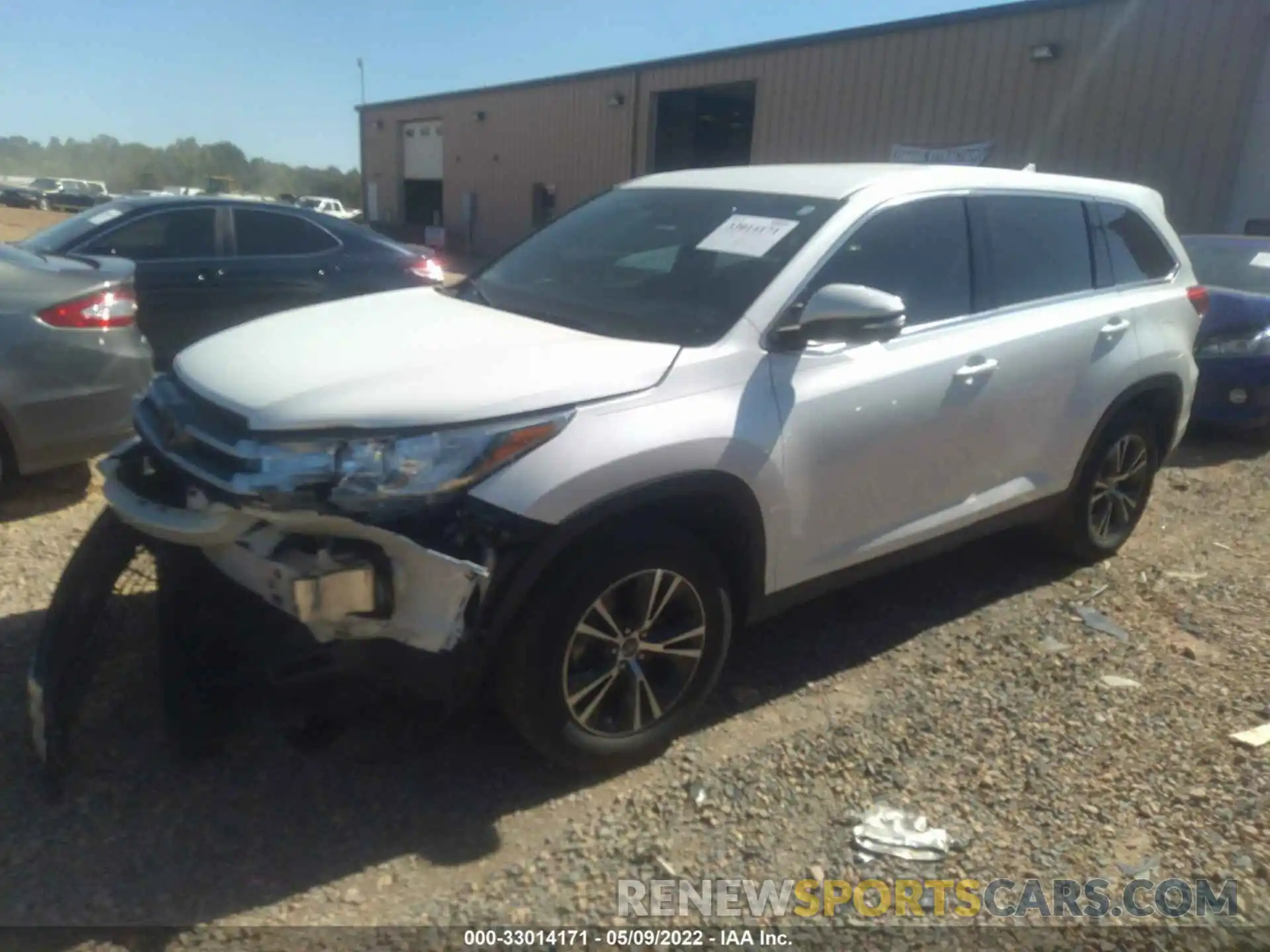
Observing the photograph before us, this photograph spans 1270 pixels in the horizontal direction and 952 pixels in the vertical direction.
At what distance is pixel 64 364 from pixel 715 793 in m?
3.48

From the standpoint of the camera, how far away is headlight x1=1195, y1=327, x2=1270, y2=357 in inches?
282

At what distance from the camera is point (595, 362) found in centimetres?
273

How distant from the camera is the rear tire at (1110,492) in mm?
4383

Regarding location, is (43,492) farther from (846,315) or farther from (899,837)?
(899,837)

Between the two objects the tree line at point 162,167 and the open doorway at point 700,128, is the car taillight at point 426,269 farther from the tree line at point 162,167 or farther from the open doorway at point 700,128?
the tree line at point 162,167

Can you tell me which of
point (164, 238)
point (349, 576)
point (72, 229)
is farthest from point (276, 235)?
point (349, 576)

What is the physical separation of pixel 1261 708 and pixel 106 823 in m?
3.82

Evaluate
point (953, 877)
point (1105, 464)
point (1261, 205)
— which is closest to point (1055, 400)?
point (1105, 464)

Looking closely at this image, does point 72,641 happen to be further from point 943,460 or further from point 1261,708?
point 1261,708

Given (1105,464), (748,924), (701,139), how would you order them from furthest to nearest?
(701,139), (1105,464), (748,924)

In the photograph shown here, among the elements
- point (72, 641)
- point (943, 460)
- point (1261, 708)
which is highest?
point (943, 460)

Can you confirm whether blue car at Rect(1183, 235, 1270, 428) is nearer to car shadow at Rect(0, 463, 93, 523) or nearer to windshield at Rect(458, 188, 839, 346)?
windshield at Rect(458, 188, 839, 346)

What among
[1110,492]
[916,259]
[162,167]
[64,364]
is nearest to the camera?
[916,259]

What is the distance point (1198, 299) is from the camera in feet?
15.4
